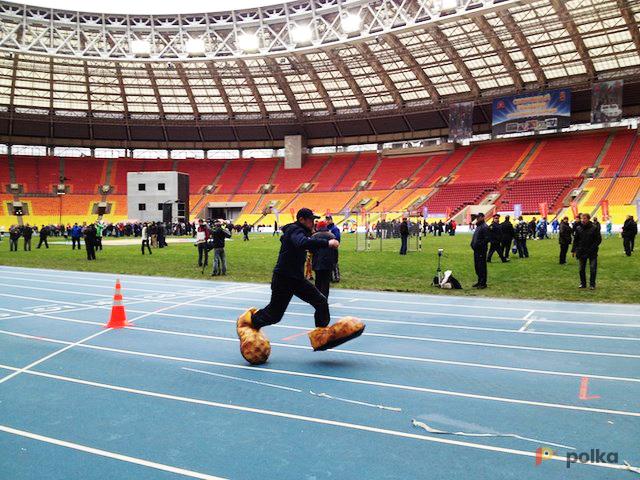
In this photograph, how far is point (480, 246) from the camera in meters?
13.2

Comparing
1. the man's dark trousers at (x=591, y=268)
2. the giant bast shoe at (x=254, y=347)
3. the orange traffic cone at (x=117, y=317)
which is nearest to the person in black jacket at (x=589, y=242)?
the man's dark trousers at (x=591, y=268)

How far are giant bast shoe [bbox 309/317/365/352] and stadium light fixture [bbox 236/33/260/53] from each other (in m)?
41.9

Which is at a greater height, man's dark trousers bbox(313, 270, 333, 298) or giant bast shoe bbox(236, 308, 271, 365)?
man's dark trousers bbox(313, 270, 333, 298)

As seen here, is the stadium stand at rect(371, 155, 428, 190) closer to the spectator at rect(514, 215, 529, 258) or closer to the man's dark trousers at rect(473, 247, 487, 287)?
the spectator at rect(514, 215, 529, 258)

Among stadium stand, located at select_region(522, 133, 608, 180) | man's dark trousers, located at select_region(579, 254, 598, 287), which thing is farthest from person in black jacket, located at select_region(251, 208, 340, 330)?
stadium stand, located at select_region(522, 133, 608, 180)

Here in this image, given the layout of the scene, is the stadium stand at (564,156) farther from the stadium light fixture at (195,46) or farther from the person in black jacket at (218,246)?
the person in black jacket at (218,246)

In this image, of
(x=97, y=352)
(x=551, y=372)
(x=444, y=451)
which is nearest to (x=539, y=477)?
(x=444, y=451)

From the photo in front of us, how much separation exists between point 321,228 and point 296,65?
4159cm

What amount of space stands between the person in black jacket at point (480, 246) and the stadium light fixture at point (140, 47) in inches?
1587

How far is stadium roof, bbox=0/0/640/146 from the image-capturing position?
4056 centimetres

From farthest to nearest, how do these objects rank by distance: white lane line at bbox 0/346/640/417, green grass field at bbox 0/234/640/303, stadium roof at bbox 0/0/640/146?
stadium roof at bbox 0/0/640/146, green grass field at bbox 0/234/640/303, white lane line at bbox 0/346/640/417

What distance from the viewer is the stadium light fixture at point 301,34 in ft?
138

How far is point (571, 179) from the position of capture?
50031 mm

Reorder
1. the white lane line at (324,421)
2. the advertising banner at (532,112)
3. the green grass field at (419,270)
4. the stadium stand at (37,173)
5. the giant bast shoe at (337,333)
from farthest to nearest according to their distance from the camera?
the stadium stand at (37,173) → the advertising banner at (532,112) → the green grass field at (419,270) → the giant bast shoe at (337,333) → the white lane line at (324,421)
